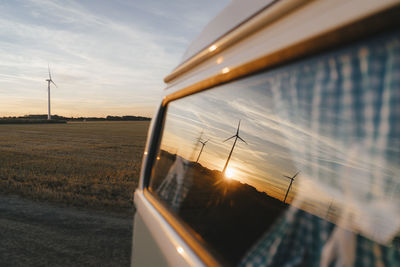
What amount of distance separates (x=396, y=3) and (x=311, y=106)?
1.03ft

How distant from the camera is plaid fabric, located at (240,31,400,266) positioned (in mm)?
635

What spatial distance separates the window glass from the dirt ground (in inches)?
136

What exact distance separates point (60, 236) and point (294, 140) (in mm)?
4917

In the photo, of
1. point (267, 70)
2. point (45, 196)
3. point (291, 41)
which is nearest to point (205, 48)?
point (267, 70)

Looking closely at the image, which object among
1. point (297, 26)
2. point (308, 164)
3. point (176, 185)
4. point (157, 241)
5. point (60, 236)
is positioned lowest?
point (60, 236)

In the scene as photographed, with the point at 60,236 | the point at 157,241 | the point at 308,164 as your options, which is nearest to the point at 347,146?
the point at 308,164

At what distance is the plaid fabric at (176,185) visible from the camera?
1.64 m

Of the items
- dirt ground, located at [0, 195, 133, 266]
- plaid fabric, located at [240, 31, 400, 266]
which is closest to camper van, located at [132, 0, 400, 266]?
plaid fabric, located at [240, 31, 400, 266]

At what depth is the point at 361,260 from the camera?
26.5 inches

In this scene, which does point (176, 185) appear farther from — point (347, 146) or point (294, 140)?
point (347, 146)

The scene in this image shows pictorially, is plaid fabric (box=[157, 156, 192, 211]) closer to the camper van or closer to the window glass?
the camper van

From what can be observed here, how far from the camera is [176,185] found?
178 centimetres

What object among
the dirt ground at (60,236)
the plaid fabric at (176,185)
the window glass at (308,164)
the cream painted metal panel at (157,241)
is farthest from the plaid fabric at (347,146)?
the dirt ground at (60,236)

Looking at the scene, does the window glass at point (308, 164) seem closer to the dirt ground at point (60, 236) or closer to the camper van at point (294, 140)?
the camper van at point (294, 140)
